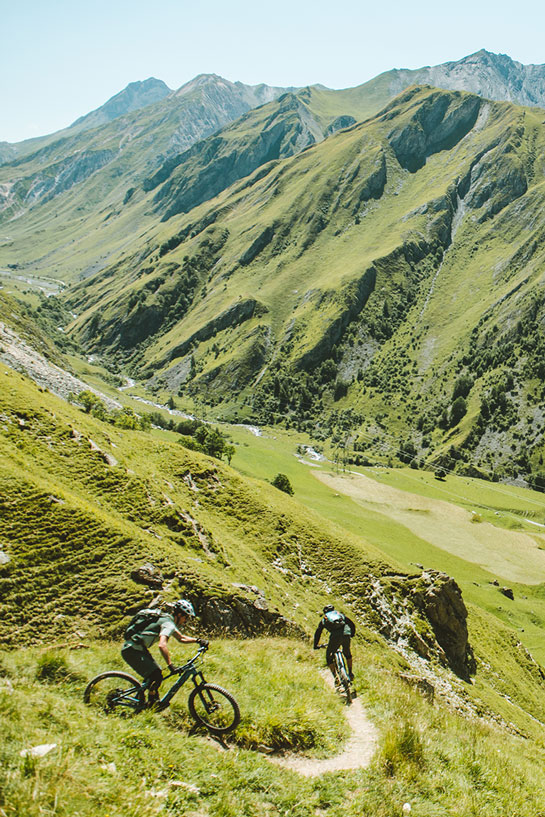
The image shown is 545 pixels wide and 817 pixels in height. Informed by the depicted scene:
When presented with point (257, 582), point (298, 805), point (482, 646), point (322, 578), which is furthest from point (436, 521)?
point (298, 805)

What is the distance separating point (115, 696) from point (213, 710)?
100 inches

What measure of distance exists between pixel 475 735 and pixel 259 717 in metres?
7.74

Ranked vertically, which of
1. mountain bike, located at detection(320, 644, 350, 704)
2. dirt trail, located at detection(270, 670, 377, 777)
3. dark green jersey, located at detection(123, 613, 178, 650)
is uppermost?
dark green jersey, located at detection(123, 613, 178, 650)

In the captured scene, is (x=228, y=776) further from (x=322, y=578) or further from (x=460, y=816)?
(x=322, y=578)

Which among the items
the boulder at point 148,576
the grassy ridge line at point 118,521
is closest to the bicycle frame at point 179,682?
the grassy ridge line at point 118,521

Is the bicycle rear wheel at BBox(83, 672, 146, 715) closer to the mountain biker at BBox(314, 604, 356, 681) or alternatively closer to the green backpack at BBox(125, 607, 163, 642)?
the green backpack at BBox(125, 607, 163, 642)

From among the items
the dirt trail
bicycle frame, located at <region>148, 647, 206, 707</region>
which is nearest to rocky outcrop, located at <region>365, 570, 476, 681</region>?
the dirt trail

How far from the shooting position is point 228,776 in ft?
32.4

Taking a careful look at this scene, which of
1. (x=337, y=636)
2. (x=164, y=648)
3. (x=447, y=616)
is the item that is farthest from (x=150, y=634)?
(x=447, y=616)

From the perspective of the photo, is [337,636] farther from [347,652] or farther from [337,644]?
[347,652]

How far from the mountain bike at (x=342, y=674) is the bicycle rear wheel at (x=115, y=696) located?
7180mm

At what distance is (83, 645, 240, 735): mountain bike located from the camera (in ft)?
37.3

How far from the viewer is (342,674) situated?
15.6m

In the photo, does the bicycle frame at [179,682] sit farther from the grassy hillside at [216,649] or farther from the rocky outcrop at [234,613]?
the rocky outcrop at [234,613]
